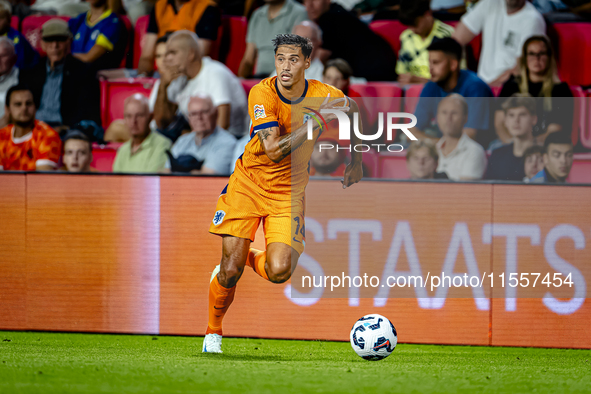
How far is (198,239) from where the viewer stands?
19.8 feet

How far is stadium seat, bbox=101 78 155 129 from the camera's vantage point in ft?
24.8

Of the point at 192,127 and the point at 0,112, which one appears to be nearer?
the point at 192,127

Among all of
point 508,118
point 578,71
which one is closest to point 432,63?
point 508,118

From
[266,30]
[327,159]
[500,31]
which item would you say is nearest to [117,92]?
[266,30]

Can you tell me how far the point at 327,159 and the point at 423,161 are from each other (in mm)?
828

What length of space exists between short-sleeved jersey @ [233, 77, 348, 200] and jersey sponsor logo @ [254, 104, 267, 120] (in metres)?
0.12

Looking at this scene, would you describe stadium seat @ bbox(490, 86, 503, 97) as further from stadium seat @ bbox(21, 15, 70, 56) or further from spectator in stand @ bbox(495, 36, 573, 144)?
stadium seat @ bbox(21, 15, 70, 56)

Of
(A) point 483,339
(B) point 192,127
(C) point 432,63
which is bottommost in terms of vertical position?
(A) point 483,339

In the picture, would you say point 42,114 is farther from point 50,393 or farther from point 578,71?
point 578,71

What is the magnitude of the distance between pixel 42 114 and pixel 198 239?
9.07 feet

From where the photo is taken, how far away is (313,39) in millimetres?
7035

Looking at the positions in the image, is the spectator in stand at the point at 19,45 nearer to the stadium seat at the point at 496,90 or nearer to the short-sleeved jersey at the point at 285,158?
the short-sleeved jersey at the point at 285,158

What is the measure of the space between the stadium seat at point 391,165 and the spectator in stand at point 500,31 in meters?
1.46

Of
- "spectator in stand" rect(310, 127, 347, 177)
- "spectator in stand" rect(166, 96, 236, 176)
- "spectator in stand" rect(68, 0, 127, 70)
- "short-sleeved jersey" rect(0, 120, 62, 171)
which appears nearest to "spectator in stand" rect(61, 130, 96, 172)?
"short-sleeved jersey" rect(0, 120, 62, 171)
